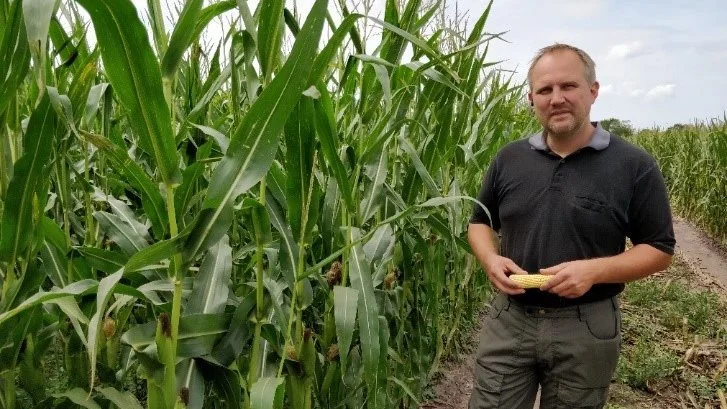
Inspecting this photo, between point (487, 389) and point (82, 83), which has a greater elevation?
point (82, 83)

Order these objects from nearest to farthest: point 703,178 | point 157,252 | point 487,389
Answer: point 157,252 → point 487,389 → point 703,178

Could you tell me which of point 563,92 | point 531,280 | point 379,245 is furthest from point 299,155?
point 563,92

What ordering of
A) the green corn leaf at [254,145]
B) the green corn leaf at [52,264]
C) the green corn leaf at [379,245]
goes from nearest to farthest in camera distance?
the green corn leaf at [254,145], the green corn leaf at [52,264], the green corn leaf at [379,245]

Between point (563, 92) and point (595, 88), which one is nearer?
point (563, 92)

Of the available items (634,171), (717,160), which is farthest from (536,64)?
(717,160)

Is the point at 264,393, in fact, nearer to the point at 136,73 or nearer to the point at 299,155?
the point at 299,155

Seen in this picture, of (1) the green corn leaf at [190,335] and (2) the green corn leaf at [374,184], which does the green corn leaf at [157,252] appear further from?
(2) the green corn leaf at [374,184]

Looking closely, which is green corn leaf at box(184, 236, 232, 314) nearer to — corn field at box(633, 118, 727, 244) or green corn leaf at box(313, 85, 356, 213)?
green corn leaf at box(313, 85, 356, 213)

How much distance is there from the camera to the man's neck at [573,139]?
1.97m

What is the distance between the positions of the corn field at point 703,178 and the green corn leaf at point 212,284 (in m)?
7.84

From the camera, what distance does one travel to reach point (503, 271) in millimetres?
1981

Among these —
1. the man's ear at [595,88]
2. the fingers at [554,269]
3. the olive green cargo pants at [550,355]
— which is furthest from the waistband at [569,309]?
the man's ear at [595,88]

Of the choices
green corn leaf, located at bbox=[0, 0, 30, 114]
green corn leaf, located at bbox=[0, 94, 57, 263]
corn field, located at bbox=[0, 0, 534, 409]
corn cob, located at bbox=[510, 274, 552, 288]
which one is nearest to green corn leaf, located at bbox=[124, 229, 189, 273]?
corn field, located at bbox=[0, 0, 534, 409]

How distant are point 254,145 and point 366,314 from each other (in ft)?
1.70
